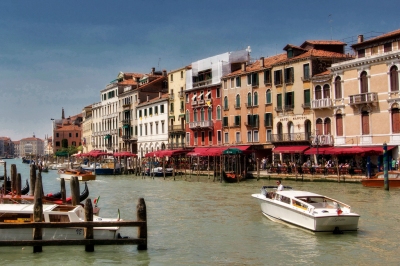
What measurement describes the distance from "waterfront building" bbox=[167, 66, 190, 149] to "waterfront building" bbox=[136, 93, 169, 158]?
1063mm

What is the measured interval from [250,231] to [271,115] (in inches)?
1043

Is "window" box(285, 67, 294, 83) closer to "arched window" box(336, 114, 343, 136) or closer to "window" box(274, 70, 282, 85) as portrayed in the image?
"window" box(274, 70, 282, 85)

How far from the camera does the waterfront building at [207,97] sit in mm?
49000

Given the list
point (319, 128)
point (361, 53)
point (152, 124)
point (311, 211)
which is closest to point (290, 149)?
point (319, 128)

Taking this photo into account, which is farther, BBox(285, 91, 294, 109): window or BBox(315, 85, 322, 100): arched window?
BBox(285, 91, 294, 109): window

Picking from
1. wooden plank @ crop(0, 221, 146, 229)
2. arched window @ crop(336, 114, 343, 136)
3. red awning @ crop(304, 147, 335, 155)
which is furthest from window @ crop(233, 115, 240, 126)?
wooden plank @ crop(0, 221, 146, 229)

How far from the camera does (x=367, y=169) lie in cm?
3148

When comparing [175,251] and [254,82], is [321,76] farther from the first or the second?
[175,251]

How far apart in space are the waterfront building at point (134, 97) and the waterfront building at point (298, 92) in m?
22.8

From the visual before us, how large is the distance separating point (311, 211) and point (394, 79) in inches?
767

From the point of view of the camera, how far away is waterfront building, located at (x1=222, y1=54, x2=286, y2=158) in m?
43.2

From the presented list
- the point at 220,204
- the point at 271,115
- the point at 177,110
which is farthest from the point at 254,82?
the point at 220,204

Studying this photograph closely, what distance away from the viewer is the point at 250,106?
4491cm

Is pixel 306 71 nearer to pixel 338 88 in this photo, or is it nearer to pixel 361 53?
pixel 338 88
